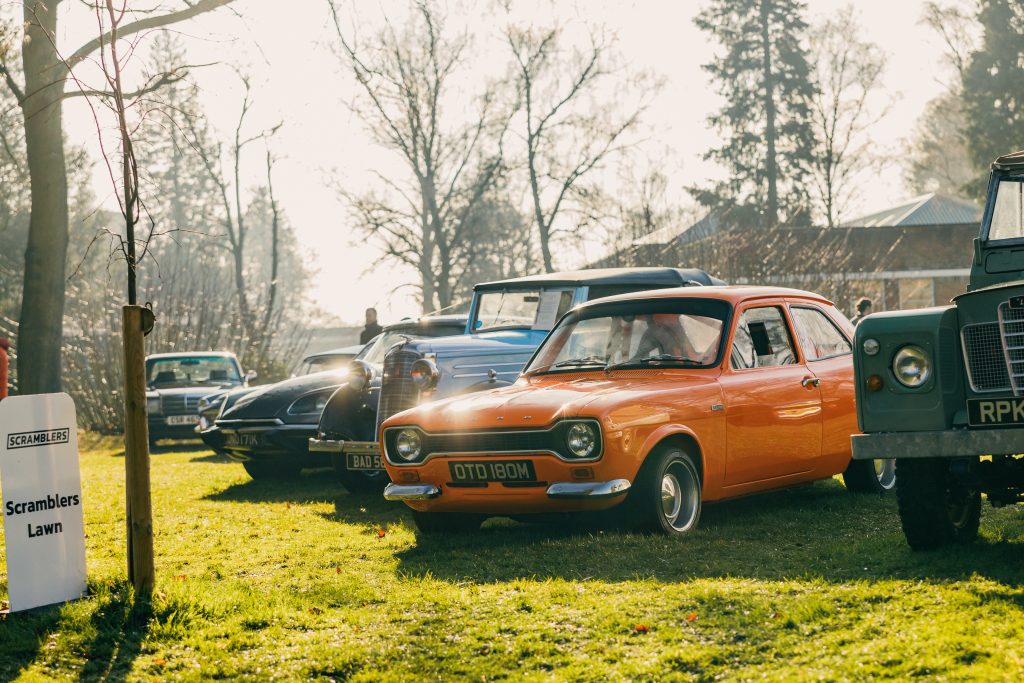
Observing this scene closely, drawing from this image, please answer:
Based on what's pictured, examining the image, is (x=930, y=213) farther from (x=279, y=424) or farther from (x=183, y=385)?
(x=279, y=424)

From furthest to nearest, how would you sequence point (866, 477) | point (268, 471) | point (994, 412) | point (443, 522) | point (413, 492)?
point (268, 471) → point (866, 477) → point (443, 522) → point (413, 492) → point (994, 412)

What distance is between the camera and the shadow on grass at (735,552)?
20.6ft

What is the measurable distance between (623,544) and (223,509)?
4910mm

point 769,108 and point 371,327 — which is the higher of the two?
point 769,108

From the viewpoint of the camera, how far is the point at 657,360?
8.43m

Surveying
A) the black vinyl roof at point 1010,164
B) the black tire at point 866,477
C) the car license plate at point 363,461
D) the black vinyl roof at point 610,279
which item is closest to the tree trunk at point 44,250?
the black vinyl roof at point 610,279

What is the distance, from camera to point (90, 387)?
83.1ft

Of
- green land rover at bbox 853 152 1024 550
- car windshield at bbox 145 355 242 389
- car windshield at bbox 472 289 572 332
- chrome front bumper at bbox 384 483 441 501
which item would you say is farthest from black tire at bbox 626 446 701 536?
car windshield at bbox 145 355 242 389

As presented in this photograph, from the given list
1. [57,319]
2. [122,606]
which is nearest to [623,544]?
[122,606]

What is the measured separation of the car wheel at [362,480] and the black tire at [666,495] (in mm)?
4014

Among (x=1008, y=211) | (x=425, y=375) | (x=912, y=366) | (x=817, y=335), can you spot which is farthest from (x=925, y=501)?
(x=425, y=375)

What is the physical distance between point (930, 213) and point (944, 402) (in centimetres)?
4596

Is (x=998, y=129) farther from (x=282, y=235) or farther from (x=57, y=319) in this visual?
(x=282, y=235)

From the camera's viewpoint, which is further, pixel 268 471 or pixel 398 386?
pixel 268 471
